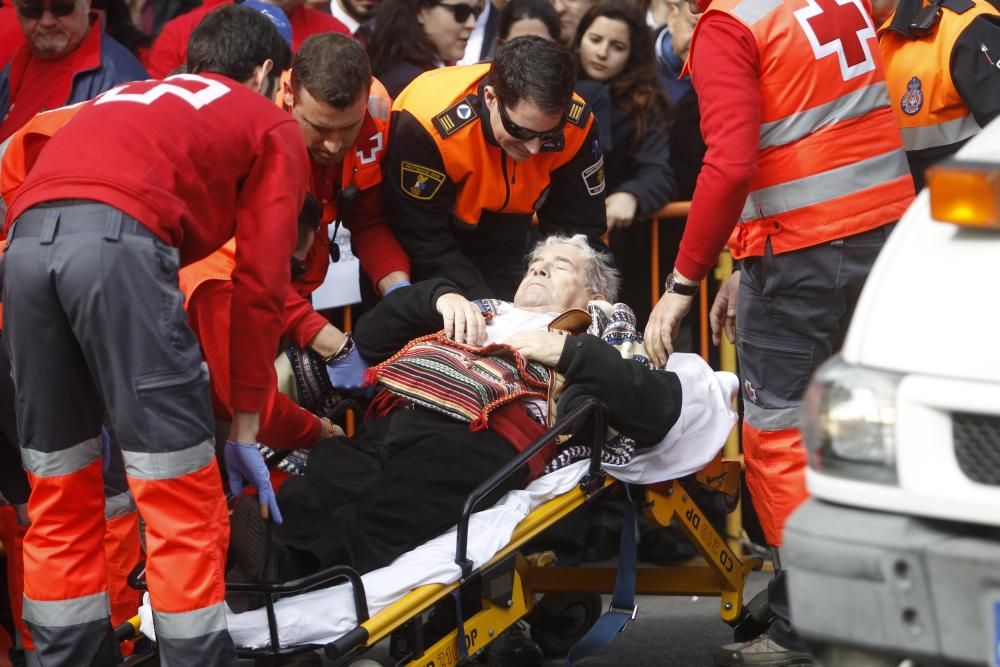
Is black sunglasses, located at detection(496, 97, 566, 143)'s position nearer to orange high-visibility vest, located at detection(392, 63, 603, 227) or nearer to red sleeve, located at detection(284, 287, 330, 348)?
orange high-visibility vest, located at detection(392, 63, 603, 227)

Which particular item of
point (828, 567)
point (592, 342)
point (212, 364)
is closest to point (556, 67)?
point (592, 342)

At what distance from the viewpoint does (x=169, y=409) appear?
134 inches

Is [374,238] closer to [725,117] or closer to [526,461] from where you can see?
[526,461]

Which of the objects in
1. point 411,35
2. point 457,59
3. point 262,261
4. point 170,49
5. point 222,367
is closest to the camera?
point 262,261

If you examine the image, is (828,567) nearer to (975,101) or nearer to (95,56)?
(975,101)

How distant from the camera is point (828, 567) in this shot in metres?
2.54

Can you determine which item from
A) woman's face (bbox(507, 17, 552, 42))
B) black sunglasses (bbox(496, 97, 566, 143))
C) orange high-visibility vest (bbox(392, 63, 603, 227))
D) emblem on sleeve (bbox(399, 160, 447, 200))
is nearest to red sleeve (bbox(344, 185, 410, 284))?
A: emblem on sleeve (bbox(399, 160, 447, 200))

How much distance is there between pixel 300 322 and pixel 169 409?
1.33m

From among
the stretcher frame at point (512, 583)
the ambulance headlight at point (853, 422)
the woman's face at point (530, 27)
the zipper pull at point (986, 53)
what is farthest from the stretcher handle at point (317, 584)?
the woman's face at point (530, 27)

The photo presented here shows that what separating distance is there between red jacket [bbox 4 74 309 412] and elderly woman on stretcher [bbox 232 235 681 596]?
41 centimetres

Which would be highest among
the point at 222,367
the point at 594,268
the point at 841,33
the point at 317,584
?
the point at 841,33

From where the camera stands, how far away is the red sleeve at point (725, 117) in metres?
3.99

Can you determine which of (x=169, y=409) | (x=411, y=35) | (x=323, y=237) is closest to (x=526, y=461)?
(x=169, y=409)

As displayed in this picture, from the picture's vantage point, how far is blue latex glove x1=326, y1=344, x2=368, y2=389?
472 cm
